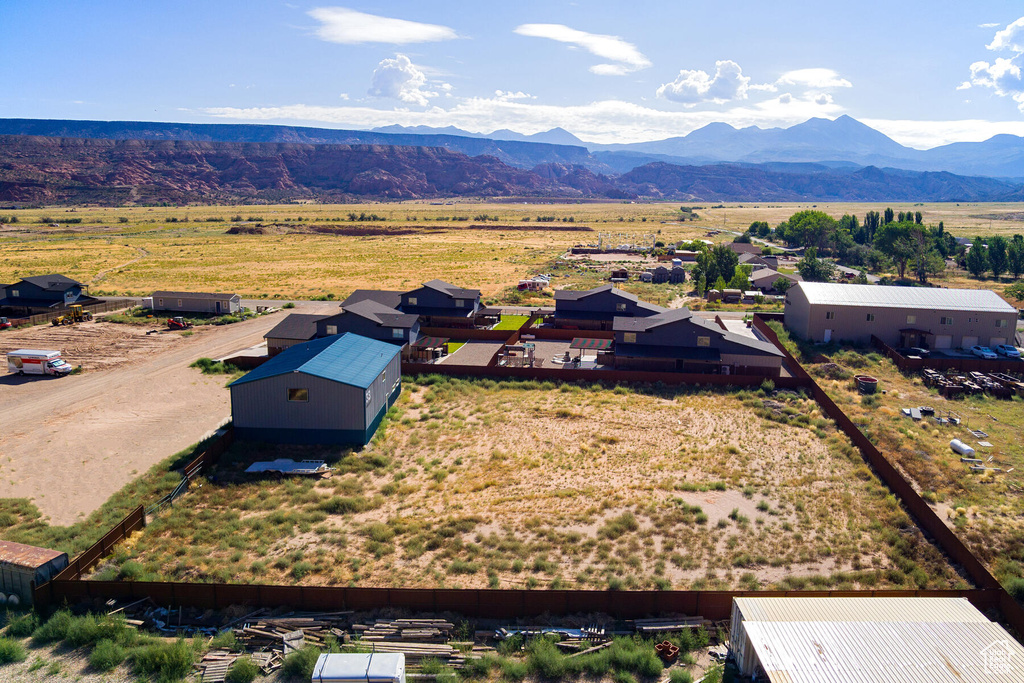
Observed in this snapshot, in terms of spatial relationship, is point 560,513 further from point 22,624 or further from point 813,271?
point 813,271

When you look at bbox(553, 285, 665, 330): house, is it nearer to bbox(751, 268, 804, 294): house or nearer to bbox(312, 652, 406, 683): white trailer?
bbox(751, 268, 804, 294): house

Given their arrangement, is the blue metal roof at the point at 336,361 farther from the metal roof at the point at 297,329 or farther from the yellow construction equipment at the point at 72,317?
the yellow construction equipment at the point at 72,317

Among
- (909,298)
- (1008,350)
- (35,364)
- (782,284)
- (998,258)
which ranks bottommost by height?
(35,364)

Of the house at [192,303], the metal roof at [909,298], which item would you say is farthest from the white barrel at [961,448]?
the house at [192,303]

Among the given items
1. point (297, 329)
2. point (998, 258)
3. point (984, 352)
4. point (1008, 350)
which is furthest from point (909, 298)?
point (297, 329)

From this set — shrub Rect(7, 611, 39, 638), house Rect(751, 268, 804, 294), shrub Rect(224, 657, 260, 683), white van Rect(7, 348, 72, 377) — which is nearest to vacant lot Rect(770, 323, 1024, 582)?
shrub Rect(224, 657, 260, 683)
